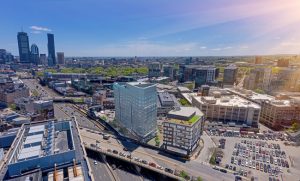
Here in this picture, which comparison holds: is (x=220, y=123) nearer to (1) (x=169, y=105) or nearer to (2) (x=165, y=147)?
(1) (x=169, y=105)

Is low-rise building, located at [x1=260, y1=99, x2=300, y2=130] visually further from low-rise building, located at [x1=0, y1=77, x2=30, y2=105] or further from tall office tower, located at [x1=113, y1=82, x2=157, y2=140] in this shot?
low-rise building, located at [x1=0, y1=77, x2=30, y2=105]

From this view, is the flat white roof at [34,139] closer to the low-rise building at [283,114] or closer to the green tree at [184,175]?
the green tree at [184,175]

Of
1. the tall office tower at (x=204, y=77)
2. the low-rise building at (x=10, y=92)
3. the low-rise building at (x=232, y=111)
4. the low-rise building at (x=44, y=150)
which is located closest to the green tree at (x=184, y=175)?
the low-rise building at (x=44, y=150)

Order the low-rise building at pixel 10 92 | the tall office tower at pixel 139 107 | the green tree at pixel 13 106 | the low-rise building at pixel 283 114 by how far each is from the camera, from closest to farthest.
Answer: the tall office tower at pixel 139 107 → the low-rise building at pixel 283 114 → the green tree at pixel 13 106 → the low-rise building at pixel 10 92

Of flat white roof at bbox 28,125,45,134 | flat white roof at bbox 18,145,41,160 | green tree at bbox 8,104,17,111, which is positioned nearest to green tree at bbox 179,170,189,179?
flat white roof at bbox 18,145,41,160

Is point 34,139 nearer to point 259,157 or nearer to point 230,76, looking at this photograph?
point 259,157

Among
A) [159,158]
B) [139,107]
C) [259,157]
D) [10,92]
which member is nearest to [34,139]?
[139,107]

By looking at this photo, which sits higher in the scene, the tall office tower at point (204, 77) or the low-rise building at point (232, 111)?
the tall office tower at point (204, 77)
